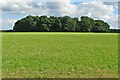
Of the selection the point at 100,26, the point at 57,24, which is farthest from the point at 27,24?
the point at 100,26

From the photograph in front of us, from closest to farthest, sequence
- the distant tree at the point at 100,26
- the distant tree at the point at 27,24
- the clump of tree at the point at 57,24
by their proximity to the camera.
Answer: the distant tree at the point at 27,24 → the clump of tree at the point at 57,24 → the distant tree at the point at 100,26

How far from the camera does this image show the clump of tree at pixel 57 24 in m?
104

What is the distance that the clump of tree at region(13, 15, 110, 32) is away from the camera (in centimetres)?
10375

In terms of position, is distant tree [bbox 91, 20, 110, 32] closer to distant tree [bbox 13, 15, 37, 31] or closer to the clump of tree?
the clump of tree

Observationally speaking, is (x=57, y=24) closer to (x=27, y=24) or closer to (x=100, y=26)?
(x=27, y=24)

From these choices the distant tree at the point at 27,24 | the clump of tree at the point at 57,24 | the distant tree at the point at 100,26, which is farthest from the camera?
the distant tree at the point at 100,26

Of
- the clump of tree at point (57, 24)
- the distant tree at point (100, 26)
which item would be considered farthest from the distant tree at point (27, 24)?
the distant tree at point (100, 26)

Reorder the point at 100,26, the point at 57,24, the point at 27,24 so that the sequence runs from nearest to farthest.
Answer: the point at 27,24 → the point at 57,24 → the point at 100,26

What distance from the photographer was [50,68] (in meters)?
12.7

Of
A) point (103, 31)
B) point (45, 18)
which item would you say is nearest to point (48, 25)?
point (45, 18)

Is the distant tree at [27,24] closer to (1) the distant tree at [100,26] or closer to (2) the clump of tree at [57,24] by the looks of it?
(2) the clump of tree at [57,24]

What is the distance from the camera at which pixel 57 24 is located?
352 feet

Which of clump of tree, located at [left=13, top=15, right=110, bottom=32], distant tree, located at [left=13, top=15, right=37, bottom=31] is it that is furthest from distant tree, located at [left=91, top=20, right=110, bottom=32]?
distant tree, located at [left=13, top=15, right=37, bottom=31]

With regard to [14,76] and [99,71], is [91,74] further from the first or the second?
[14,76]
